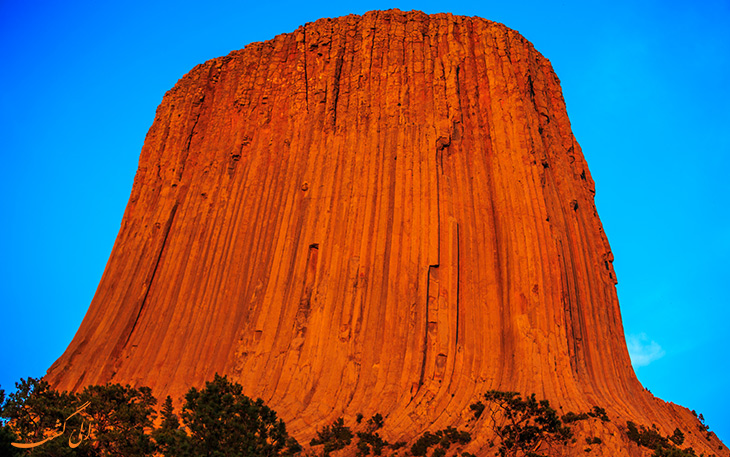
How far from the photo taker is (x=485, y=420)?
25.4 m

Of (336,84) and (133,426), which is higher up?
(336,84)

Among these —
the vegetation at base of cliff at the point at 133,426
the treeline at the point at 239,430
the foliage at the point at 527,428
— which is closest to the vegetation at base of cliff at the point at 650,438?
the treeline at the point at 239,430

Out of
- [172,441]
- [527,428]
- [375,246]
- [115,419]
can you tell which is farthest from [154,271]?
[527,428]

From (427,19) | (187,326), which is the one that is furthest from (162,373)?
(427,19)

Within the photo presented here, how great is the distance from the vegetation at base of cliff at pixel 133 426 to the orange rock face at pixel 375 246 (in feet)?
17.6

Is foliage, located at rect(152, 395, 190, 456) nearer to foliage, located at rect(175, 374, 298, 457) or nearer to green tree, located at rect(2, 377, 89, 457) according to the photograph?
foliage, located at rect(175, 374, 298, 457)

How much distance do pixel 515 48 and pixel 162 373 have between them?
82.7 feet

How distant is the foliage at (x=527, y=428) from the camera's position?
23.6 meters

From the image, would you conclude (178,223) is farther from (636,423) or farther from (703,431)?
(703,431)

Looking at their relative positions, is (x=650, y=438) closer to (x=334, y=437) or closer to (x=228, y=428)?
(x=334, y=437)

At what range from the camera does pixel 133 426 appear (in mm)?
24703

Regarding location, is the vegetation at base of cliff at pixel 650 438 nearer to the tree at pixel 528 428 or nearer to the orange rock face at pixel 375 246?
the orange rock face at pixel 375 246

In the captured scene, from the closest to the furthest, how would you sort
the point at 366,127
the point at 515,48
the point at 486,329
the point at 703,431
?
the point at 486,329
the point at 703,431
the point at 366,127
the point at 515,48

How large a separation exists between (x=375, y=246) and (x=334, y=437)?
9.51 meters
